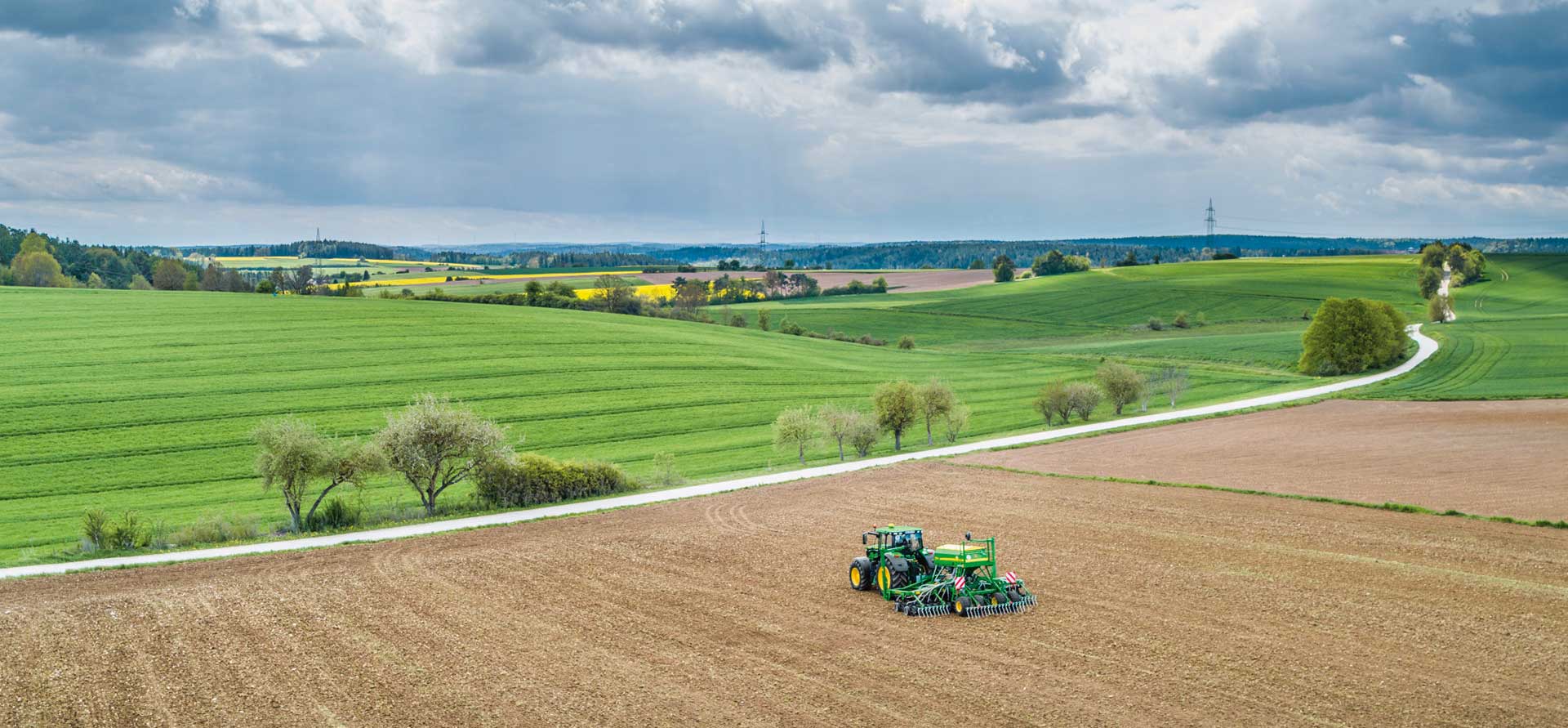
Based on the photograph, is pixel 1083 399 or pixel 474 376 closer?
pixel 1083 399

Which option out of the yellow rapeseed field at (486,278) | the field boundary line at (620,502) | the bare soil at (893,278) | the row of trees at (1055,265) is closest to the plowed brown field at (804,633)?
the field boundary line at (620,502)

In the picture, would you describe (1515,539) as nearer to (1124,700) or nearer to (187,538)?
(1124,700)

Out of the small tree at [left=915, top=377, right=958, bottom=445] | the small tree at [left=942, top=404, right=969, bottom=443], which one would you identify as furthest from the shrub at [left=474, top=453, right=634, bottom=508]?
the small tree at [left=942, top=404, right=969, bottom=443]

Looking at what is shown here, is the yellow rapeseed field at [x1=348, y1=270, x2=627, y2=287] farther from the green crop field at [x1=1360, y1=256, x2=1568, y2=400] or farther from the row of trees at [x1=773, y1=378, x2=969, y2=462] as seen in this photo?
the green crop field at [x1=1360, y1=256, x2=1568, y2=400]

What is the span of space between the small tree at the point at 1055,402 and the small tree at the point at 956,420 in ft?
19.5

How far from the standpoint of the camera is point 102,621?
884 inches

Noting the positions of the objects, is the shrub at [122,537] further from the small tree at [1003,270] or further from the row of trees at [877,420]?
the small tree at [1003,270]

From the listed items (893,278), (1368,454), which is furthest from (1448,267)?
(1368,454)

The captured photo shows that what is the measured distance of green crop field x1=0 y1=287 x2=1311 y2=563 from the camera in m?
46.5

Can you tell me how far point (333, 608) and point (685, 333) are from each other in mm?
68848

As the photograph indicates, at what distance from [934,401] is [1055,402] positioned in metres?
9.43

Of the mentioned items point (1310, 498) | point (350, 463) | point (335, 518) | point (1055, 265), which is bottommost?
point (335, 518)

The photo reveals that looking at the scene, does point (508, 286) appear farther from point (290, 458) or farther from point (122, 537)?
point (122, 537)

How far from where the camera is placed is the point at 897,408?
181 ft
